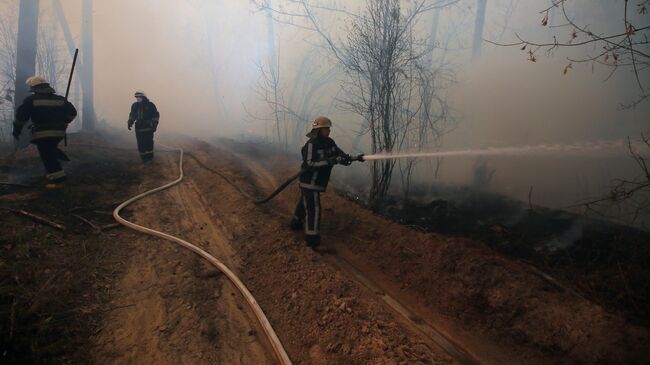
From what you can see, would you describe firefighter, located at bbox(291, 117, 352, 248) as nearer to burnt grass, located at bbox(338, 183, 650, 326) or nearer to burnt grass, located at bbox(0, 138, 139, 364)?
burnt grass, located at bbox(338, 183, 650, 326)

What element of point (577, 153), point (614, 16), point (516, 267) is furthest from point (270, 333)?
point (614, 16)

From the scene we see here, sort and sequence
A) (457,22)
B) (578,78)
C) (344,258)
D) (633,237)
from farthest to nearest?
(457,22) < (578,78) < (344,258) < (633,237)

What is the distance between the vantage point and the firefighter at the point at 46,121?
6.58m

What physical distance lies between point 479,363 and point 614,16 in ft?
43.5

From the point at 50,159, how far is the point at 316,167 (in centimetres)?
557

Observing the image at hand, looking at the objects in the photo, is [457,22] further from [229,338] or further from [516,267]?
[229,338]

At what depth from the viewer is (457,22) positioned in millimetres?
14062

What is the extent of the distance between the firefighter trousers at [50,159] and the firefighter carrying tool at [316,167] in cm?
515

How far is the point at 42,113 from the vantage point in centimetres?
665

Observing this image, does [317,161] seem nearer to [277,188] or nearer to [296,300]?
[296,300]

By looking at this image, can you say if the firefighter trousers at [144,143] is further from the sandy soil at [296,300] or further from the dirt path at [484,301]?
the dirt path at [484,301]

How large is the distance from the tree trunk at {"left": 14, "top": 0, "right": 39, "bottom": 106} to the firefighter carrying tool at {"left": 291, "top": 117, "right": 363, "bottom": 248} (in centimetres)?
1096

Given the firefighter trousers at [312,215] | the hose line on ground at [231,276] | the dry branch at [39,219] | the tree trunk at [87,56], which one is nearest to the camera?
the hose line on ground at [231,276]

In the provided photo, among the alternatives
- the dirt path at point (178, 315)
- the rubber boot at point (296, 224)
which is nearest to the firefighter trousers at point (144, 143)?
the dirt path at point (178, 315)
